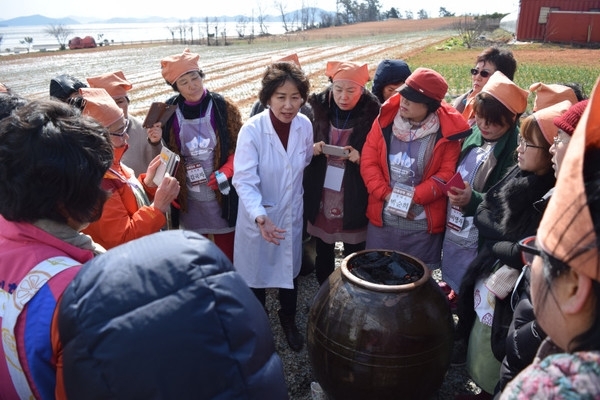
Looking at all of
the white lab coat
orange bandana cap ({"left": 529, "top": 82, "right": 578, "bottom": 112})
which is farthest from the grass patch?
the white lab coat

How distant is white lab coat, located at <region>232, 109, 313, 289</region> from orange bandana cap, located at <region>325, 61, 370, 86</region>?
50 cm

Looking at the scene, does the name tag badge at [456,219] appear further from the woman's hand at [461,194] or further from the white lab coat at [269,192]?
the white lab coat at [269,192]

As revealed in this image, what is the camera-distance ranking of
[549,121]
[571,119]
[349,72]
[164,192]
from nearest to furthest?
1. [571,119]
2. [549,121]
3. [164,192]
4. [349,72]

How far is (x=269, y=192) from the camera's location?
325cm

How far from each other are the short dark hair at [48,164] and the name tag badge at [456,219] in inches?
95.8

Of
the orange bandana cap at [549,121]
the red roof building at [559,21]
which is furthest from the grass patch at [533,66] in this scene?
the orange bandana cap at [549,121]

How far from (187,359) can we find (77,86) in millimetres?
3734

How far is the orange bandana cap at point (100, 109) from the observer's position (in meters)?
2.79

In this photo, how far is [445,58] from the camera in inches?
992

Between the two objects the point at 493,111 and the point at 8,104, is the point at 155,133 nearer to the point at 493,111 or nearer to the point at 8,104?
the point at 8,104

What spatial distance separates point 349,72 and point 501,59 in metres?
1.62

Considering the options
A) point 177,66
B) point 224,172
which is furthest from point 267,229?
point 177,66

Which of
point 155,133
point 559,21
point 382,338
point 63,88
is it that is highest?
point 559,21

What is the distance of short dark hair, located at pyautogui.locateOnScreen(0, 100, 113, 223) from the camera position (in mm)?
1393
